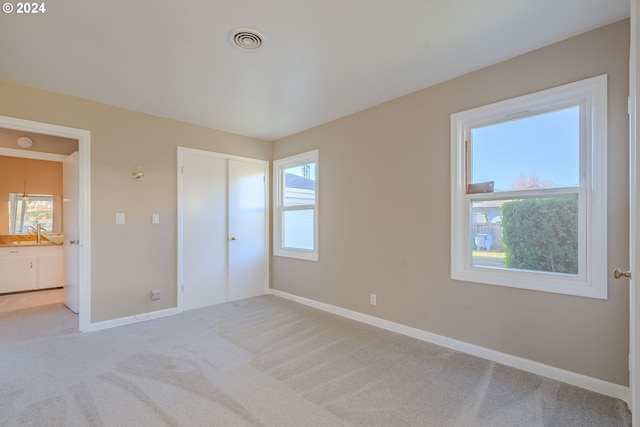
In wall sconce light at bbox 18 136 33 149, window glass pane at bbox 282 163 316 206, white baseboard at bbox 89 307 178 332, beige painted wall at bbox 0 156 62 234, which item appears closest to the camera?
white baseboard at bbox 89 307 178 332

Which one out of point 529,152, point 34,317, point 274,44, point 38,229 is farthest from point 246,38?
point 38,229

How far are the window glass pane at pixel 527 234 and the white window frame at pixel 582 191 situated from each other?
0.06m

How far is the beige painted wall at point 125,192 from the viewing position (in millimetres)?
3066

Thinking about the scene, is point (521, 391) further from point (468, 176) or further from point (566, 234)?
point (468, 176)

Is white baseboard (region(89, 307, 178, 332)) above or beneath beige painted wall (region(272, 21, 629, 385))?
beneath

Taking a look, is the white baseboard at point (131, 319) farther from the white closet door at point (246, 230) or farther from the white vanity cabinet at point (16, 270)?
the white vanity cabinet at point (16, 270)

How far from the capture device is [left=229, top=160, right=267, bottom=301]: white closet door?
4.38 m

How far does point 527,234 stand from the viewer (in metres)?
2.40

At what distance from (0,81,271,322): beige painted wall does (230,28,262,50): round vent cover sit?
2072mm

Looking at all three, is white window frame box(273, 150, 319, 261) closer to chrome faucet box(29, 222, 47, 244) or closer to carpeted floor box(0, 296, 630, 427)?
carpeted floor box(0, 296, 630, 427)

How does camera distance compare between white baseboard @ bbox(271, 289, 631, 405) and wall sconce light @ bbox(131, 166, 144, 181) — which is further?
wall sconce light @ bbox(131, 166, 144, 181)

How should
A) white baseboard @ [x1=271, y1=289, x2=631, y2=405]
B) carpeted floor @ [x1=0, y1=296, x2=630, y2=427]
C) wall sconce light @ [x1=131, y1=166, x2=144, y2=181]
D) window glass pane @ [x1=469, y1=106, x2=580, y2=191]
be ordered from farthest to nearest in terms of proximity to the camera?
wall sconce light @ [x1=131, y1=166, x2=144, y2=181] → window glass pane @ [x1=469, y1=106, x2=580, y2=191] → white baseboard @ [x1=271, y1=289, x2=631, y2=405] → carpeted floor @ [x1=0, y1=296, x2=630, y2=427]

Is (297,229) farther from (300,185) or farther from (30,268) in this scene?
(30,268)

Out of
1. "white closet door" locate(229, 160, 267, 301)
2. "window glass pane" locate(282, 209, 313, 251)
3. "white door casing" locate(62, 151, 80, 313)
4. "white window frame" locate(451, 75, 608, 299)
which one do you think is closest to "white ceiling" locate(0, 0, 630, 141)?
"white window frame" locate(451, 75, 608, 299)
